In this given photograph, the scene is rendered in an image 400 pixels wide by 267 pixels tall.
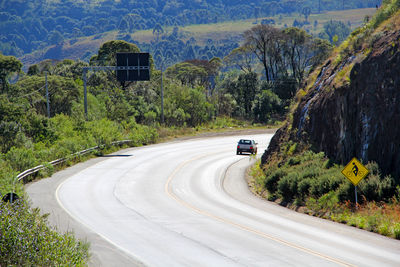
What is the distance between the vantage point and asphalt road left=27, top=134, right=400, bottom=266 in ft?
45.5

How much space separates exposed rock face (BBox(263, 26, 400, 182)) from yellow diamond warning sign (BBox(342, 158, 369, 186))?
1362 millimetres

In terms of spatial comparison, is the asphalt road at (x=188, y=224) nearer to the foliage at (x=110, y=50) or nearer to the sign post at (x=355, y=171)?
the sign post at (x=355, y=171)

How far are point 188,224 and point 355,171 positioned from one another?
670 centimetres

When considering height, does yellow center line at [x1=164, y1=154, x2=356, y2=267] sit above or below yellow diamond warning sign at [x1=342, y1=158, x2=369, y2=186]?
below

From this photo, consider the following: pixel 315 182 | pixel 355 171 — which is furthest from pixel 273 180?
pixel 355 171

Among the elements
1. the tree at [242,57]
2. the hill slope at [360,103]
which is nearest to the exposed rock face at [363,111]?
the hill slope at [360,103]

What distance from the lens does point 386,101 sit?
2091 centimetres

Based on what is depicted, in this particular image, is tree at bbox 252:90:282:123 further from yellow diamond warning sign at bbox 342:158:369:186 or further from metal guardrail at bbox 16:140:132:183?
yellow diamond warning sign at bbox 342:158:369:186

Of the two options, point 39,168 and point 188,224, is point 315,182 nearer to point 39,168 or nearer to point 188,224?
point 188,224

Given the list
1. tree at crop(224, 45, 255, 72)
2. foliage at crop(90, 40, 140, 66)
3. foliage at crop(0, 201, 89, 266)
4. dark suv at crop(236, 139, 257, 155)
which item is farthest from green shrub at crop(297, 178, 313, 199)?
tree at crop(224, 45, 255, 72)

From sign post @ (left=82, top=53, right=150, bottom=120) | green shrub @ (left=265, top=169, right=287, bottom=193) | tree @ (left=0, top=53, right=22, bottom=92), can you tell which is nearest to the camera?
green shrub @ (left=265, top=169, right=287, bottom=193)

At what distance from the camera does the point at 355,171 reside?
19062 mm

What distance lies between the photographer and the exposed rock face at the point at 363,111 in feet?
66.4

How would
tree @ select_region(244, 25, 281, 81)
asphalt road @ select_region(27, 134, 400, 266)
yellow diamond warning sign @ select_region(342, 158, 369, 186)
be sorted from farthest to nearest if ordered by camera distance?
tree @ select_region(244, 25, 281, 81)
yellow diamond warning sign @ select_region(342, 158, 369, 186)
asphalt road @ select_region(27, 134, 400, 266)
